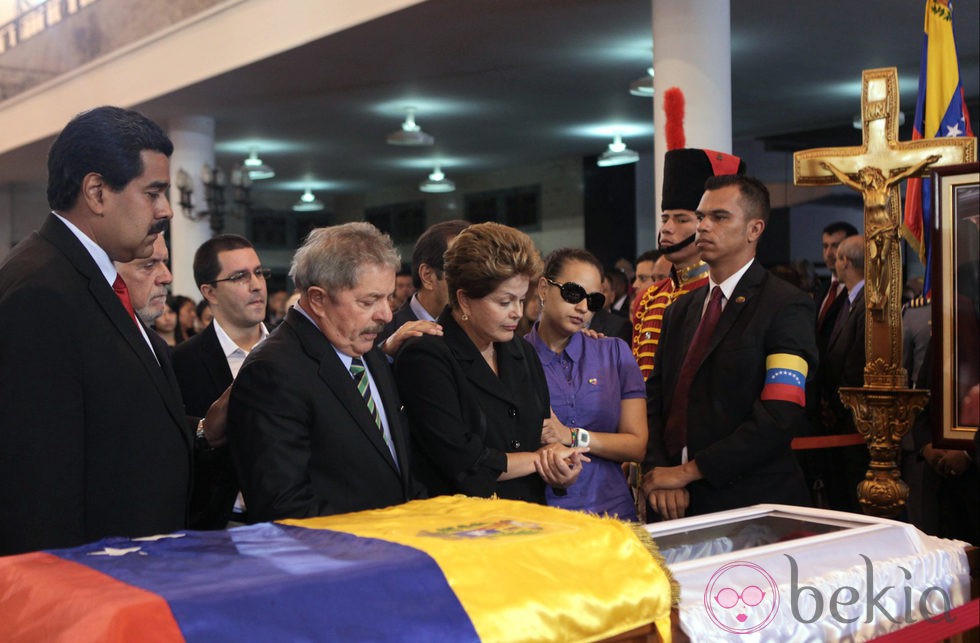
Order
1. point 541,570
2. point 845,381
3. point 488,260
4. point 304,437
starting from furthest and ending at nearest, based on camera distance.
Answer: point 845,381, point 488,260, point 304,437, point 541,570

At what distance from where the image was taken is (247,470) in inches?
92.6

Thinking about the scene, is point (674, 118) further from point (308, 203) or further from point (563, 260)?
point (308, 203)

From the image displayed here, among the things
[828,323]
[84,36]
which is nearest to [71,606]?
[828,323]

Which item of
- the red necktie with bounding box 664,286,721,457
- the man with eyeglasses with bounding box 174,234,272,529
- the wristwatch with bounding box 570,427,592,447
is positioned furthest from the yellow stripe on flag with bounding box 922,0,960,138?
the man with eyeglasses with bounding box 174,234,272,529

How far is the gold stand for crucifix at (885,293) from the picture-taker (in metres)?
3.92

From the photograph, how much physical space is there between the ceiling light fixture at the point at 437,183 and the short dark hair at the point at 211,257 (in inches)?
509

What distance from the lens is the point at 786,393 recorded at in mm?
3295

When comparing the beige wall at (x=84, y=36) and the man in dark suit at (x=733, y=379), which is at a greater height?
the beige wall at (x=84, y=36)

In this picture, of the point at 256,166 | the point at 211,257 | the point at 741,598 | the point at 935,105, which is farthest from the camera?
the point at 256,166

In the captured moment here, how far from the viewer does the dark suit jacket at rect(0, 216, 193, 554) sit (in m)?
2.05

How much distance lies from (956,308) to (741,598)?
65.1 inches

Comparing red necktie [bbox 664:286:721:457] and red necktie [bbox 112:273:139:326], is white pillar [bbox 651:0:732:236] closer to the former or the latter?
red necktie [bbox 664:286:721:457]

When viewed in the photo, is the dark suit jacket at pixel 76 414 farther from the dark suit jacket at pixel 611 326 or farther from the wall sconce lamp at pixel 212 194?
the wall sconce lamp at pixel 212 194

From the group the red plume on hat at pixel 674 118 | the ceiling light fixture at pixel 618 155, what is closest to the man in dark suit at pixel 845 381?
the red plume on hat at pixel 674 118
